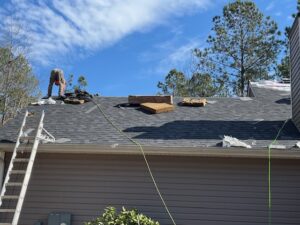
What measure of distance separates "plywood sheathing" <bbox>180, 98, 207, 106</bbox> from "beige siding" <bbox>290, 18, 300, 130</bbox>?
6.62 feet

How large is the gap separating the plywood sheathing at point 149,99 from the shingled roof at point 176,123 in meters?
0.23

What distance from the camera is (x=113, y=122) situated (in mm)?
8375

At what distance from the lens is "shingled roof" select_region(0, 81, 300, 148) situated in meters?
7.28

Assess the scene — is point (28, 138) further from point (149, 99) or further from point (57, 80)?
point (57, 80)

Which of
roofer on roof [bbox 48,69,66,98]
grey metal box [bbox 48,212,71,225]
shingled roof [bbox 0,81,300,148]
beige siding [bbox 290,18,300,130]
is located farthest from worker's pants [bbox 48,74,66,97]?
beige siding [bbox 290,18,300,130]

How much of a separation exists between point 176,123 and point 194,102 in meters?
1.53

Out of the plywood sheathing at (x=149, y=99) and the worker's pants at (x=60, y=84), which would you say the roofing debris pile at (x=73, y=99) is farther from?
the plywood sheathing at (x=149, y=99)

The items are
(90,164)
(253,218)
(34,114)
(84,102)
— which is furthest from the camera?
(84,102)

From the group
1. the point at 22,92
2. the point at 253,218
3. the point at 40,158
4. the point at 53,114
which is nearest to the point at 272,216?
the point at 253,218

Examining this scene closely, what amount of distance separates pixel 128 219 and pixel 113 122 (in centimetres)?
248

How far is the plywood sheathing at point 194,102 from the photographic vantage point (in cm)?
955

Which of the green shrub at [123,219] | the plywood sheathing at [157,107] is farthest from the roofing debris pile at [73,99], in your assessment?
the green shrub at [123,219]

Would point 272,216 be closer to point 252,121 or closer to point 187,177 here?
point 187,177

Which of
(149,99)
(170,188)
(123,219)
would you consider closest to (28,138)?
(123,219)
